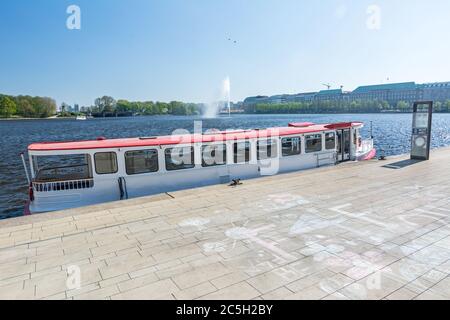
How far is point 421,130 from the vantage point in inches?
583

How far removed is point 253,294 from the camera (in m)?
4.54

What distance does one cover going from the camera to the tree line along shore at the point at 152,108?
13362 centimetres

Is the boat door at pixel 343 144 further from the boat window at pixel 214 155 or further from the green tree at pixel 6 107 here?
the green tree at pixel 6 107

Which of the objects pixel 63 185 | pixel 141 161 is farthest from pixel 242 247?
pixel 63 185

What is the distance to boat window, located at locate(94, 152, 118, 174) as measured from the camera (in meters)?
11.1

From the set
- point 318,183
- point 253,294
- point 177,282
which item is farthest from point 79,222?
point 318,183

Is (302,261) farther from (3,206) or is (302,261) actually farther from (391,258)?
(3,206)

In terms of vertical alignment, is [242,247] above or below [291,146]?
below

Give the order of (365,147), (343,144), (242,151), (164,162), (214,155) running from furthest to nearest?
(365,147) < (343,144) < (242,151) < (214,155) < (164,162)

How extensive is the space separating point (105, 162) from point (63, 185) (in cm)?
160

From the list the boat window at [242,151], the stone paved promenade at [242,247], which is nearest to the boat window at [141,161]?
the stone paved promenade at [242,247]

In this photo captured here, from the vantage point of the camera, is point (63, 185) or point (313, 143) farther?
point (313, 143)

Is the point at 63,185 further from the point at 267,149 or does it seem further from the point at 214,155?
the point at 267,149

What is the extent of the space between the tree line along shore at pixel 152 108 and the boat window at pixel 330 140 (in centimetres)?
14618
